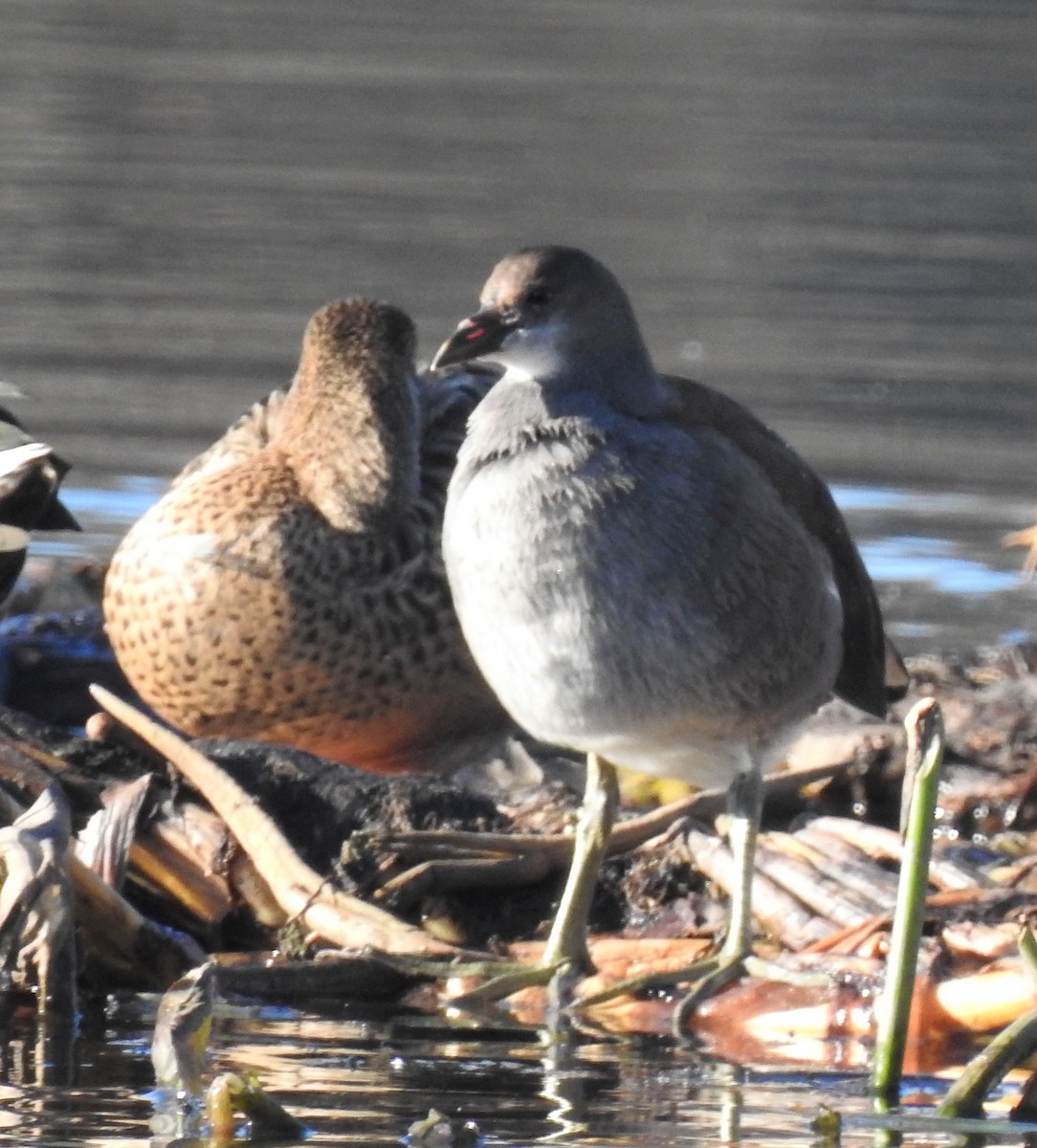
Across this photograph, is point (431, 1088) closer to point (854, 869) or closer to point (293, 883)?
point (293, 883)

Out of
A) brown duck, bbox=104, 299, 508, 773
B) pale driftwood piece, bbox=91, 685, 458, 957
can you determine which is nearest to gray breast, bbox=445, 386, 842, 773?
pale driftwood piece, bbox=91, 685, 458, 957

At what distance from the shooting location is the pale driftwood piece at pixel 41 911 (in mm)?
4277

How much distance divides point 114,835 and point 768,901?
1.15m

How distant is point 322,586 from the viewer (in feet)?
20.6

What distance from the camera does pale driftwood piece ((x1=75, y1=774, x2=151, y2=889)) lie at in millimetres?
4703

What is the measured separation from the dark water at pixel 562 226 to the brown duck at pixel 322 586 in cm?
200

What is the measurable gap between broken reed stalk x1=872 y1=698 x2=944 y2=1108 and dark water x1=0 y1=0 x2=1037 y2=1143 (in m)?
0.35

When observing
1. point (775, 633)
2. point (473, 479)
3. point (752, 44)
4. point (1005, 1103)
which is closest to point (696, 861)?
point (775, 633)

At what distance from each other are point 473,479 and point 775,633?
57cm

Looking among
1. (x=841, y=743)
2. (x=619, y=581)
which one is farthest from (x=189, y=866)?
(x=841, y=743)

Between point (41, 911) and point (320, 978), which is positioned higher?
point (41, 911)

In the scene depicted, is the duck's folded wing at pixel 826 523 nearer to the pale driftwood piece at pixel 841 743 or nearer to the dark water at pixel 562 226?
the pale driftwood piece at pixel 841 743

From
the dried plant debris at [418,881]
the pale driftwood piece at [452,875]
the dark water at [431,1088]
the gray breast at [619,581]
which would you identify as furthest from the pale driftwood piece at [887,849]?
the dark water at [431,1088]

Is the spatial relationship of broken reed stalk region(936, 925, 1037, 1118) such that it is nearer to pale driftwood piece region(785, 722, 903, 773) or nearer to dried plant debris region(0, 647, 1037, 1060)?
dried plant debris region(0, 647, 1037, 1060)
